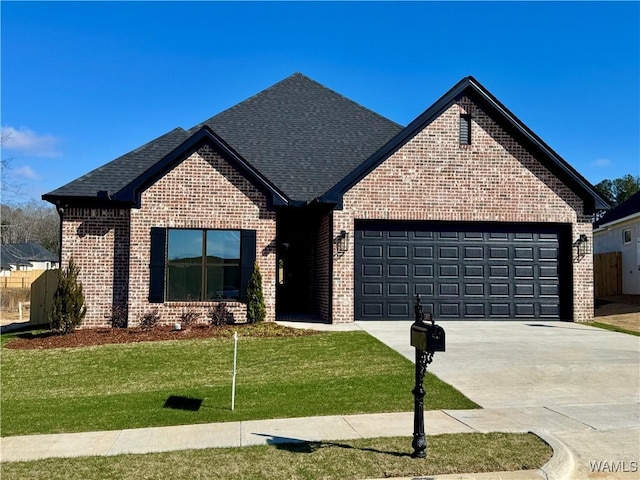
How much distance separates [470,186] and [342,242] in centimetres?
408

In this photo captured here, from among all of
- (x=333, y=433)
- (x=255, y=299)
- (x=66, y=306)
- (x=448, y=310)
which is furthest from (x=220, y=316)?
(x=333, y=433)

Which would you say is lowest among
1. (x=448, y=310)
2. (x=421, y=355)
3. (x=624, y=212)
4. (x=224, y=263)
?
Answer: (x=448, y=310)

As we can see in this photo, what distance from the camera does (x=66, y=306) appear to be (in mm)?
13945

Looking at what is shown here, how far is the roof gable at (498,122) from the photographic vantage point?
1535 cm

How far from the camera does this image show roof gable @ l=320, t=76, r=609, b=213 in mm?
15352

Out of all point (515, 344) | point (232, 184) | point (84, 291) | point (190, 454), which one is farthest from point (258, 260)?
point (190, 454)

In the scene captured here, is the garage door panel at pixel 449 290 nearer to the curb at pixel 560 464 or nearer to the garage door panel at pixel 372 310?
the garage door panel at pixel 372 310

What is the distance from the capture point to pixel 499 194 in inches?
624

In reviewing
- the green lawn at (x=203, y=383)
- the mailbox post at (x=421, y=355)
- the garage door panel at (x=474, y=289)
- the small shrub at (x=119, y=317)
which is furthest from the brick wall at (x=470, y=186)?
the mailbox post at (x=421, y=355)

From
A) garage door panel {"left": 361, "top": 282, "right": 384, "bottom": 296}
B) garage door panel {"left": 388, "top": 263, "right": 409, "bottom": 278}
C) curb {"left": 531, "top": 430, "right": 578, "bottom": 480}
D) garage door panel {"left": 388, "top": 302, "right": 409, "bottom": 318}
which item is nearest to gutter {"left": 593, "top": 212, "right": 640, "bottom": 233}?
garage door panel {"left": 388, "top": 263, "right": 409, "bottom": 278}

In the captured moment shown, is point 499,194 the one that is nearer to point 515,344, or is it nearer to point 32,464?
point 515,344

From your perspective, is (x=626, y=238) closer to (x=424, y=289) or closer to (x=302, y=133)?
(x=424, y=289)

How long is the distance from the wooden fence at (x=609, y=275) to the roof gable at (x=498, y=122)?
10747 millimetres

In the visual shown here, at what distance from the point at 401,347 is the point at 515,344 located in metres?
2.63
